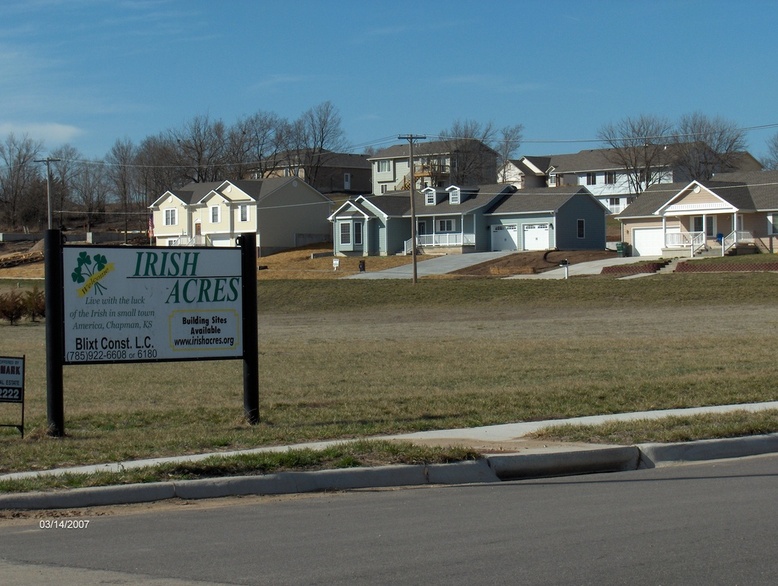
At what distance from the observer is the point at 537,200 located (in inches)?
2911

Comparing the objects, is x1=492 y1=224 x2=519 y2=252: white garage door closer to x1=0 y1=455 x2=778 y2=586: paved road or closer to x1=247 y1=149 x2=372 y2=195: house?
x1=247 y1=149 x2=372 y2=195: house

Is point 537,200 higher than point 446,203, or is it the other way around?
point 446,203

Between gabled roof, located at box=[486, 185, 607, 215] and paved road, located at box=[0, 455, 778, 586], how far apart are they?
6437cm

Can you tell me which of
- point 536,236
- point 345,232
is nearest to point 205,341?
point 536,236

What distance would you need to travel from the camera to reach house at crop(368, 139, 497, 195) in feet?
351

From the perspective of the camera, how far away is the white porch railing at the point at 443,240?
2995 inches

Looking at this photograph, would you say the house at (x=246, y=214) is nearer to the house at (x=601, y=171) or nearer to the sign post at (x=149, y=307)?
the house at (x=601, y=171)

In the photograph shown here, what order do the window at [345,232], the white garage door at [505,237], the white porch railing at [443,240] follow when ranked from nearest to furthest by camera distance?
1. the white garage door at [505,237]
2. the white porch railing at [443,240]
3. the window at [345,232]

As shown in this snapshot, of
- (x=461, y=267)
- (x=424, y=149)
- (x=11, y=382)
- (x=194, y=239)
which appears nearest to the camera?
(x=11, y=382)

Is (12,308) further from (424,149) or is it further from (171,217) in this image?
(424,149)

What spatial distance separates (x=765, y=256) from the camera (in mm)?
56594

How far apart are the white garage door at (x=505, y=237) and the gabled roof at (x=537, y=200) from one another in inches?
51.4

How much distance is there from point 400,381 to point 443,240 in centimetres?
6007
